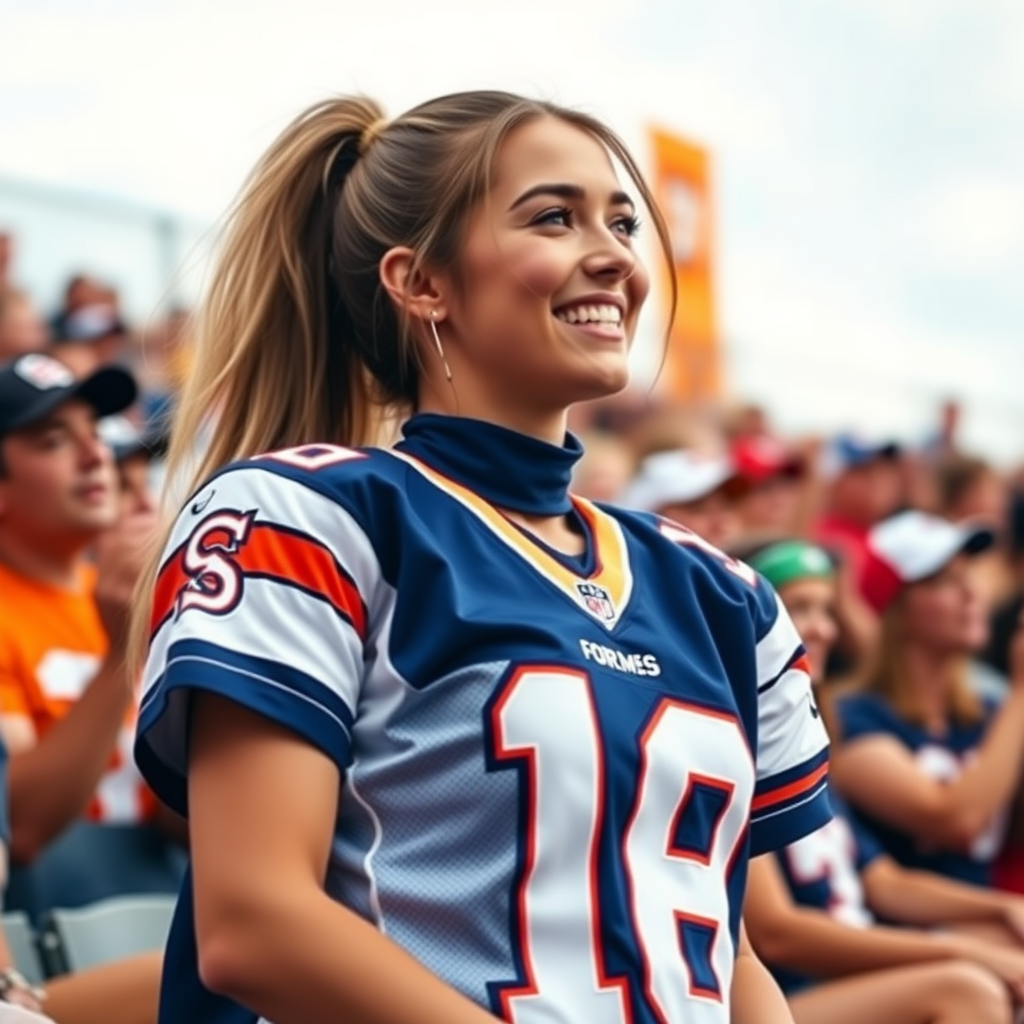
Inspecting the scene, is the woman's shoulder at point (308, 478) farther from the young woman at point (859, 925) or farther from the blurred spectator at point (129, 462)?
the blurred spectator at point (129, 462)

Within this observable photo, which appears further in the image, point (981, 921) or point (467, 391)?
point (981, 921)

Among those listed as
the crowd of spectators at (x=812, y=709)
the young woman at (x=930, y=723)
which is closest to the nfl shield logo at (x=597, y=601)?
the crowd of spectators at (x=812, y=709)

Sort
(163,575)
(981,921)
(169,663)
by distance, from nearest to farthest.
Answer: (169,663) < (163,575) < (981,921)

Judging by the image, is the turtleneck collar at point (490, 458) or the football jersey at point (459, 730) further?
the turtleneck collar at point (490, 458)

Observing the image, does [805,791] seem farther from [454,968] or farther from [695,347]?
[695,347]

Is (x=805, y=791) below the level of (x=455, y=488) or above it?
below

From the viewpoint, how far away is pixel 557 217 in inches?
85.5

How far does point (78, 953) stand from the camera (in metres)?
3.49

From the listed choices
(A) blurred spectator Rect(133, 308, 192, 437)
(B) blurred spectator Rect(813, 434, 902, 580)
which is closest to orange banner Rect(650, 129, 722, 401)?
(B) blurred spectator Rect(813, 434, 902, 580)

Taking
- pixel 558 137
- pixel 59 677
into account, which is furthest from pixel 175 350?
pixel 558 137

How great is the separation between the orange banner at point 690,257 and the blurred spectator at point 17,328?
5.31 metres

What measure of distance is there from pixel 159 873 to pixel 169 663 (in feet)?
7.17

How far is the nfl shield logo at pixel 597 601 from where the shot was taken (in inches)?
82.7

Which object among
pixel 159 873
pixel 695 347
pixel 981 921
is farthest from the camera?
pixel 695 347
